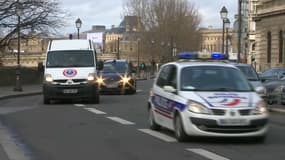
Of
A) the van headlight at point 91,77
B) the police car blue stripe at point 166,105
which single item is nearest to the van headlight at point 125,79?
the van headlight at point 91,77

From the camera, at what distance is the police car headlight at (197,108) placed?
42.4 feet

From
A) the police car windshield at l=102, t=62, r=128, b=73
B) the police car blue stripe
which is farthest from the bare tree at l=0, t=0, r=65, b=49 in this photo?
the police car blue stripe

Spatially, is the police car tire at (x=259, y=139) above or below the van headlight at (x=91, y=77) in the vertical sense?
below

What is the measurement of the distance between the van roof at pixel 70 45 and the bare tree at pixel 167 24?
7149 cm

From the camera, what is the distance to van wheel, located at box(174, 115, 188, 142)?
1333 cm

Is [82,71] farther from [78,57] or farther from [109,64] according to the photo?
[109,64]

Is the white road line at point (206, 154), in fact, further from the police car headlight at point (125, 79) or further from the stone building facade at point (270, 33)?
the stone building facade at point (270, 33)

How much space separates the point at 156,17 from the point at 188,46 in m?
6.37

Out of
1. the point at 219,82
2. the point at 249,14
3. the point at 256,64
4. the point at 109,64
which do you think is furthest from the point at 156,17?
the point at 219,82

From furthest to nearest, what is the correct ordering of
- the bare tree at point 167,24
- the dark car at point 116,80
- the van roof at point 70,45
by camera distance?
the bare tree at point 167,24
the dark car at point 116,80
the van roof at point 70,45

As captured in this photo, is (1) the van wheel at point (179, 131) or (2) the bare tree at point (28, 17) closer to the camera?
(1) the van wheel at point (179, 131)

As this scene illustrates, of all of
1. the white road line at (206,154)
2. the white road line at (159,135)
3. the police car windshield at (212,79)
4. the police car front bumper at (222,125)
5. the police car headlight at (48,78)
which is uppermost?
the police car windshield at (212,79)

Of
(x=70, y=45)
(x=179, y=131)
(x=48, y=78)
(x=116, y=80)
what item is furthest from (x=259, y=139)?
(x=116, y=80)

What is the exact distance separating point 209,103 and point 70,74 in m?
13.6
